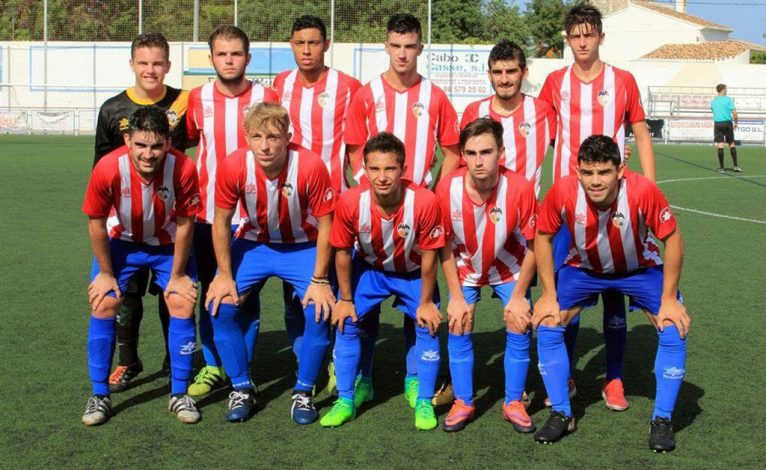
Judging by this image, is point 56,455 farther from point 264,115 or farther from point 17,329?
point 17,329

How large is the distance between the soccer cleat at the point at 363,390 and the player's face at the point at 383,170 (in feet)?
4.13

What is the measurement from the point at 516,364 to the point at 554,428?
450mm

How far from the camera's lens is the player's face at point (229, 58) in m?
5.62

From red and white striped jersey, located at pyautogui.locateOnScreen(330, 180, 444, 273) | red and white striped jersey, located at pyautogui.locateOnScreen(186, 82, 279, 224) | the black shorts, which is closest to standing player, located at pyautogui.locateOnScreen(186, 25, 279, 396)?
red and white striped jersey, located at pyautogui.locateOnScreen(186, 82, 279, 224)

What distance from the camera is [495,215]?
528 centimetres

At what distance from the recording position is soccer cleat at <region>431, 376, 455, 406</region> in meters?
5.69

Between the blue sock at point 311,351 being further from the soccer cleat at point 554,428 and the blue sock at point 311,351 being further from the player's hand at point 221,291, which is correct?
the soccer cleat at point 554,428

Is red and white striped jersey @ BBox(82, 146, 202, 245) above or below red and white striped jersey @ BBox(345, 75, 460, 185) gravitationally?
below

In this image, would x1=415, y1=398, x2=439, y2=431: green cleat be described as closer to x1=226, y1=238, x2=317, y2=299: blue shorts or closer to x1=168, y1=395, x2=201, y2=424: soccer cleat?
x1=226, y1=238, x2=317, y2=299: blue shorts

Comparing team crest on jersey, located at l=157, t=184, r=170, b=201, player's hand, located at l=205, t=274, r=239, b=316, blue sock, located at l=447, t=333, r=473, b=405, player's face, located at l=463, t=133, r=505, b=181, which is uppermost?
player's face, located at l=463, t=133, r=505, b=181

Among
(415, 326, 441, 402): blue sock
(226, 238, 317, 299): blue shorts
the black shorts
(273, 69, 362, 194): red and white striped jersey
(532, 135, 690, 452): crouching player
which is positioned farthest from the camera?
the black shorts

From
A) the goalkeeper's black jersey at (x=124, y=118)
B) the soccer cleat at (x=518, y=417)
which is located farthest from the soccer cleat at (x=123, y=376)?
the soccer cleat at (x=518, y=417)

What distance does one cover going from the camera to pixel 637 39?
68375 millimetres

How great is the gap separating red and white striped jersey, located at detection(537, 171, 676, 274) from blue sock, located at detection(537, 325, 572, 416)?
46cm
